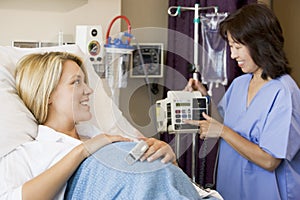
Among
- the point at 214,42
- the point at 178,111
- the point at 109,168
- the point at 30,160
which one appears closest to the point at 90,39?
the point at 214,42

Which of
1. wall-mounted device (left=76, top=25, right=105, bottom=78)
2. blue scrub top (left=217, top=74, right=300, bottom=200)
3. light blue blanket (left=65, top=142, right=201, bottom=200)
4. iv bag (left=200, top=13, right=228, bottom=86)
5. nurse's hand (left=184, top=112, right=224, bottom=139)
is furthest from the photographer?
iv bag (left=200, top=13, right=228, bottom=86)

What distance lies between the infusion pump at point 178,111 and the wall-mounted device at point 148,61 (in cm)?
11

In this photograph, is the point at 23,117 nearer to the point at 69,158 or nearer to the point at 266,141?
the point at 69,158

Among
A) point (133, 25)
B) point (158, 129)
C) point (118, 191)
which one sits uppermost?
point (133, 25)

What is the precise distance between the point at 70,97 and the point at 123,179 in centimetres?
42

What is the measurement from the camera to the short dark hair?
1.84 m

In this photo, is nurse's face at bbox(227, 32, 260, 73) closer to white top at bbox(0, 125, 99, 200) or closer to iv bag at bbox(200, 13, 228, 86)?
iv bag at bbox(200, 13, 228, 86)

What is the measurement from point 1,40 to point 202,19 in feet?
3.69

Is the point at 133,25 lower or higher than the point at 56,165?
higher

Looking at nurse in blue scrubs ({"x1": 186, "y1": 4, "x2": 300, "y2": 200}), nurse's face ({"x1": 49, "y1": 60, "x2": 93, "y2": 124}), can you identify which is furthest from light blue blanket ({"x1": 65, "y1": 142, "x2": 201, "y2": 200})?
nurse in blue scrubs ({"x1": 186, "y1": 4, "x2": 300, "y2": 200})

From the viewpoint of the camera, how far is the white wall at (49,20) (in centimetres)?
247

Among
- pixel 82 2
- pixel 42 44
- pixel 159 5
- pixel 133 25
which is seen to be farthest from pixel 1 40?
pixel 159 5

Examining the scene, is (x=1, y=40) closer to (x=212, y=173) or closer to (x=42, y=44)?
(x=42, y=44)

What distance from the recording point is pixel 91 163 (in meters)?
1.32
